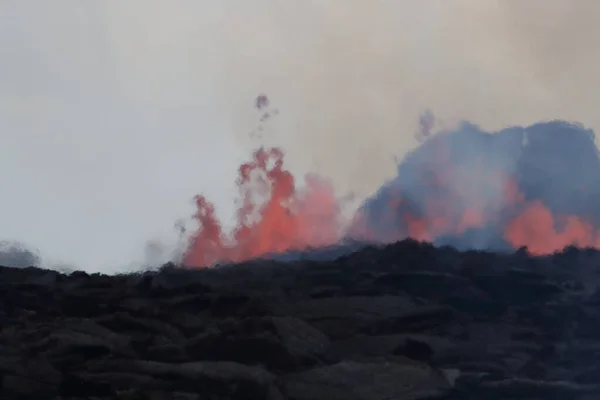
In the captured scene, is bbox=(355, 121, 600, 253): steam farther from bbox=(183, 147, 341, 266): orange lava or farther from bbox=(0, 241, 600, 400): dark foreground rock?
bbox=(183, 147, 341, 266): orange lava

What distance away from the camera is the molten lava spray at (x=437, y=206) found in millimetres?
4684

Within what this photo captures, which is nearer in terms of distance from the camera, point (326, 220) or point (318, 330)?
point (318, 330)

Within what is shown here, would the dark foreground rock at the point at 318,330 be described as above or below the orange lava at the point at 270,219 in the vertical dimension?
below

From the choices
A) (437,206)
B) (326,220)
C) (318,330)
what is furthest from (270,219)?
(437,206)

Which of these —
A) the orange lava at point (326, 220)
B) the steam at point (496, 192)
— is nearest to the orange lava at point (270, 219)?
the orange lava at point (326, 220)

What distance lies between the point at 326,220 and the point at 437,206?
2.11 feet

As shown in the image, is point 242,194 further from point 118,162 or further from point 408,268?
point 408,268

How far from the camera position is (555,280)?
4637 millimetres

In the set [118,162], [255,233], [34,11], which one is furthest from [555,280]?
[34,11]

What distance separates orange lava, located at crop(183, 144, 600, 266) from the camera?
4.68m

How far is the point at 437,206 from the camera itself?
474 centimetres

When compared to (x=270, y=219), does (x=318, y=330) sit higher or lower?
lower

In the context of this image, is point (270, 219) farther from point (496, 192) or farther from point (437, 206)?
point (496, 192)

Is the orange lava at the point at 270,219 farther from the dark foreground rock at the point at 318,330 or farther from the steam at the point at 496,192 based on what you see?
the steam at the point at 496,192
